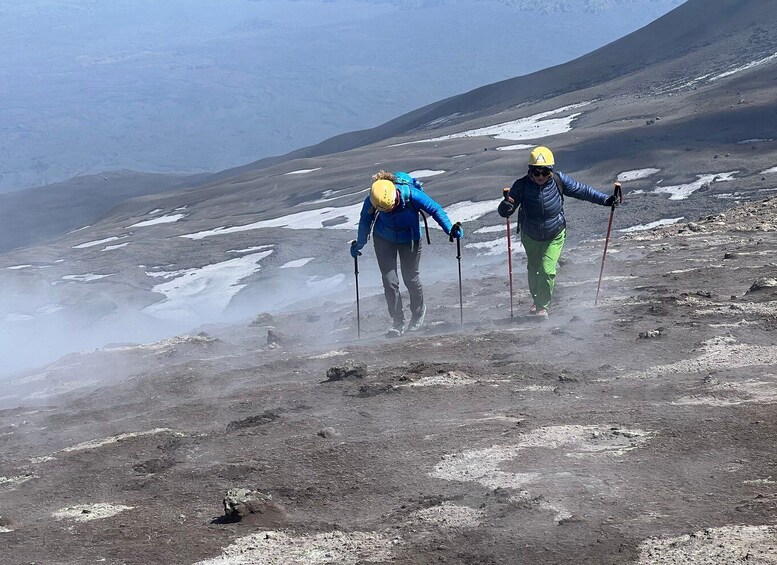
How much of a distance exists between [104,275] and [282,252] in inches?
307

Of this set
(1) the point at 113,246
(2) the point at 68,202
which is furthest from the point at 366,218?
(2) the point at 68,202

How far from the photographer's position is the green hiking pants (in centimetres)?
1395

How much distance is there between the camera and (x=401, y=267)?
14.6m

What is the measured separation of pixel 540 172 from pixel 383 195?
1980 mm

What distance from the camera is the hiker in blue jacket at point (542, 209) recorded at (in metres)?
13.4

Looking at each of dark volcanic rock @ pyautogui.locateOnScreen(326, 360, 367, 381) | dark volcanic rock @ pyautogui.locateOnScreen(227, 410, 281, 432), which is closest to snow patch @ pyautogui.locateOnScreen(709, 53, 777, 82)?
dark volcanic rock @ pyautogui.locateOnScreen(326, 360, 367, 381)

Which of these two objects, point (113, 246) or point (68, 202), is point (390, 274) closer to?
point (113, 246)

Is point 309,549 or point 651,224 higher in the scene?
point 309,549

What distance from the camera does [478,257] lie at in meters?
30.3

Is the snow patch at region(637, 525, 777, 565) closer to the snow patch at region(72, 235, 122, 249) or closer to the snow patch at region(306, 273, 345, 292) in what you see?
the snow patch at region(306, 273, 345, 292)

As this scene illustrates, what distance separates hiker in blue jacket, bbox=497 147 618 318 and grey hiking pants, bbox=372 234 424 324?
1430mm

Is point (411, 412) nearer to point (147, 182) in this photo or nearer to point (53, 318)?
point (53, 318)

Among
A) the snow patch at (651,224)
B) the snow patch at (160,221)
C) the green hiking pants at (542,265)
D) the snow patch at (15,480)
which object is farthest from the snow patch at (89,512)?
the snow patch at (160,221)

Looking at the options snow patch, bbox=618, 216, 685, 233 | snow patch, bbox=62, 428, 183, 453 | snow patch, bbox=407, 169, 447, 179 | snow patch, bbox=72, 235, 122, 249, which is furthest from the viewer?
snow patch, bbox=72, 235, 122, 249
